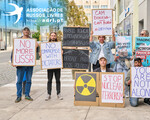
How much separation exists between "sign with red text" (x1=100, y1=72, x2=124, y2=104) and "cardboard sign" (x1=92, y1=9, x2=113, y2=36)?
1.21 metres

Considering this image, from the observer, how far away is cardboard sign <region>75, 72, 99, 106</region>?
5.55 m

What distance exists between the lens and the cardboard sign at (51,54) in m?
6.17

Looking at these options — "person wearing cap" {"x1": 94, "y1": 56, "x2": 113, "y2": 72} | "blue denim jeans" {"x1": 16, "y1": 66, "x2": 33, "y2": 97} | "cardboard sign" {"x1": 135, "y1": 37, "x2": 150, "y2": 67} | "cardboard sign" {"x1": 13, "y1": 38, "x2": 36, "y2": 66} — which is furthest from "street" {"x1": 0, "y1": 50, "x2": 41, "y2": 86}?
"cardboard sign" {"x1": 135, "y1": 37, "x2": 150, "y2": 67}

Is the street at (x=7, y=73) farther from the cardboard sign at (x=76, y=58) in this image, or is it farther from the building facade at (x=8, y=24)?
the building facade at (x=8, y=24)

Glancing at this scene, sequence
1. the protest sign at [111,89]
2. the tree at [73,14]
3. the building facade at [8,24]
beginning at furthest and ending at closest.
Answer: the building facade at [8,24], the tree at [73,14], the protest sign at [111,89]

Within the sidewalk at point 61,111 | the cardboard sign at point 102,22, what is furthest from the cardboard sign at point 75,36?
the sidewalk at point 61,111

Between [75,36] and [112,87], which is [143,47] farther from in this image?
[75,36]

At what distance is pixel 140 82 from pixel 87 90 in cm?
128

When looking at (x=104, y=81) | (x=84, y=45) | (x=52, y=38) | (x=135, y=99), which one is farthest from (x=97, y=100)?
(x=52, y=38)

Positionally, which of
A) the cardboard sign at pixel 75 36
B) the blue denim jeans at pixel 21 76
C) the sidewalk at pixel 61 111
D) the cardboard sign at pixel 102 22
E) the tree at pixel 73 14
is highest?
the tree at pixel 73 14

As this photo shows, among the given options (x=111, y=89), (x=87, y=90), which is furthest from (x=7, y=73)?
(x=111, y=89)

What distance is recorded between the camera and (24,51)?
20.5 ft

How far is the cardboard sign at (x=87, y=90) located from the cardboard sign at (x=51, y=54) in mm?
900

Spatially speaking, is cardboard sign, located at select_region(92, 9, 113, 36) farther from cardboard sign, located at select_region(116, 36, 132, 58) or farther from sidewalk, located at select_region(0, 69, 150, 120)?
sidewalk, located at select_region(0, 69, 150, 120)
